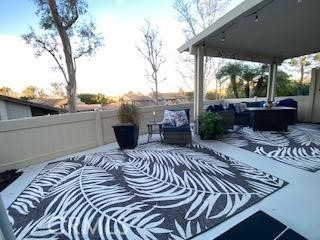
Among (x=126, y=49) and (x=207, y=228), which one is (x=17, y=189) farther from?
(x=126, y=49)

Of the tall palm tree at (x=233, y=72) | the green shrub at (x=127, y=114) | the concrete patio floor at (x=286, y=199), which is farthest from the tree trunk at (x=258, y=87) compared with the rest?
the green shrub at (x=127, y=114)

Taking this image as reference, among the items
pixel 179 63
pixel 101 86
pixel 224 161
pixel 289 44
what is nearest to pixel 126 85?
pixel 101 86

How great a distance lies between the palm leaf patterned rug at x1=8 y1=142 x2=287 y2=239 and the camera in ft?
6.50

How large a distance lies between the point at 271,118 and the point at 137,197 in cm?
478

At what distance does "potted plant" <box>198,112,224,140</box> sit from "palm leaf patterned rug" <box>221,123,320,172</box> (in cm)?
28

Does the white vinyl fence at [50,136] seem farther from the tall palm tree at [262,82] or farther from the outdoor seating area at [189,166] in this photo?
the tall palm tree at [262,82]

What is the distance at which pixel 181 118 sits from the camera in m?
5.09

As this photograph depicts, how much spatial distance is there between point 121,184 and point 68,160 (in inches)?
70.6

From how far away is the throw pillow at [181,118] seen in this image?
502cm

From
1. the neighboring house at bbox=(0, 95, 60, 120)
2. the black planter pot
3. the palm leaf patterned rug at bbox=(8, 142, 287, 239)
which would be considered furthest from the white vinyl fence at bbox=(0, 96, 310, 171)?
the neighboring house at bbox=(0, 95, 60, 120)

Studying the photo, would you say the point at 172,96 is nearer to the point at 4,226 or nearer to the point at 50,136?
the point at 50,136

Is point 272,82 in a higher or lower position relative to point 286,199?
higher

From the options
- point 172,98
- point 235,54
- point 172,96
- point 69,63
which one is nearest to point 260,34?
point 235,54

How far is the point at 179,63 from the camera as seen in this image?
13.0 metres
